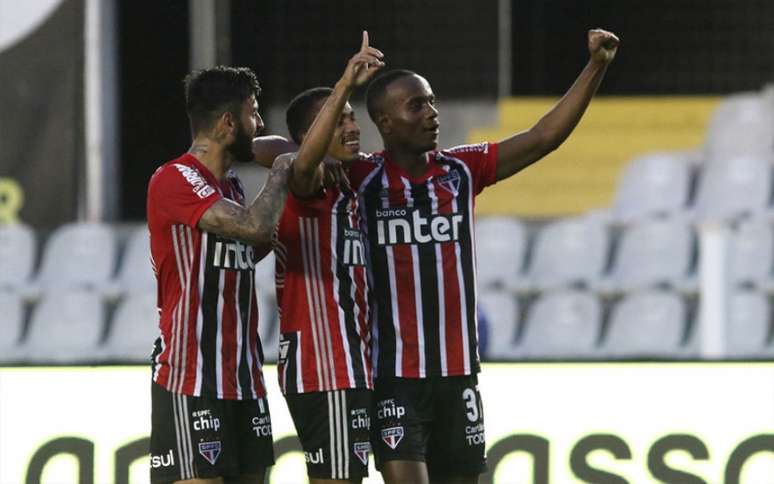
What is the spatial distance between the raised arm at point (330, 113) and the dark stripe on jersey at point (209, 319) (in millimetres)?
321

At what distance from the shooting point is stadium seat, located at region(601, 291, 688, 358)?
29.2ft

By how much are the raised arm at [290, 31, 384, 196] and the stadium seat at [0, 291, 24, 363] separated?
17.7 feet

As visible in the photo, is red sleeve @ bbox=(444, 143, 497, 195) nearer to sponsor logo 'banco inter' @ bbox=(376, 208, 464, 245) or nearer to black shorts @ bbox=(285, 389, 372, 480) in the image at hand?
sponsor logo 'banco inter' @ bbox=(376, 208, 464, 245)

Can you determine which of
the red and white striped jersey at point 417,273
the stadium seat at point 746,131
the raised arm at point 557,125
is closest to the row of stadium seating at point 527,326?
the stadium seat at point 746,131

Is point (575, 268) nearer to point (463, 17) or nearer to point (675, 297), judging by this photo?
point (675, 297)

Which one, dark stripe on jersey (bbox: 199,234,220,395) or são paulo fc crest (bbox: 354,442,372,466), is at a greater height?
dark stripe on jersey (bbox: 199,234,220,395)

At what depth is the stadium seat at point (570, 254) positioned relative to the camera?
9.50 m

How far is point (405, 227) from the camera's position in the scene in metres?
4.90

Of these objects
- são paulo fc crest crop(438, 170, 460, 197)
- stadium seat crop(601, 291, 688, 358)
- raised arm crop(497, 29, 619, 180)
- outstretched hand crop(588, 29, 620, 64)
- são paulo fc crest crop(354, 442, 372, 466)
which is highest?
outstretched hand crop(588, 29, 620, 64)

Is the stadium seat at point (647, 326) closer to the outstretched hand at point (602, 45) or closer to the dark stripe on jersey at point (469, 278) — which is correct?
the dark stripe on jersey at point (469, 278)

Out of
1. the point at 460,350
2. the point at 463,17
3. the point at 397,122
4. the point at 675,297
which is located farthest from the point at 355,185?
the point at 463,17

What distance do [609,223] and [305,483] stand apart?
4221mm

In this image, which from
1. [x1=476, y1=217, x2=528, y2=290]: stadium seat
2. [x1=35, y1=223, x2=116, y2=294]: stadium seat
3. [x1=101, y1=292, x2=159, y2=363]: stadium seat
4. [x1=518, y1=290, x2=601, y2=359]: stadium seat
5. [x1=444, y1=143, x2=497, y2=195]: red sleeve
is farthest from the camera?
[x1=35, y1=223, x2=116, y2=294]: stadium seat

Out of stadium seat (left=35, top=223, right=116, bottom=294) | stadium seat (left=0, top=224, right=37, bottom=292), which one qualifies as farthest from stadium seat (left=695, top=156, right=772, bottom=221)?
stadium seat (left=0, top=224, right=37, bottom=292)
